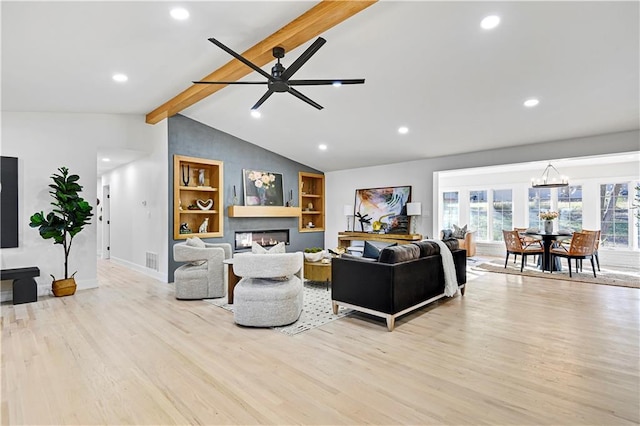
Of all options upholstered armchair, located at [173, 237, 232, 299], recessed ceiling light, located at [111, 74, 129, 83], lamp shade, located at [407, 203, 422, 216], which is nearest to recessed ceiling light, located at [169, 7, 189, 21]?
recessed ceiling light, located at [111, 74, 129, 83]

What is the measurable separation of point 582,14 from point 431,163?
452 cm

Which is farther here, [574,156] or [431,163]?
[431,163]

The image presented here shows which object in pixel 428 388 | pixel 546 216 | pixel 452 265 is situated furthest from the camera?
pixel 546 216

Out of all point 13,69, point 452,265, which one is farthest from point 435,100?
point 13,69

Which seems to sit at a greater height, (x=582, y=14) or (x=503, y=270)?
(x=582, y=14)

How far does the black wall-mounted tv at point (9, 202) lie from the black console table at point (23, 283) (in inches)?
19.0

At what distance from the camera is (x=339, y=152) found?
779 cm

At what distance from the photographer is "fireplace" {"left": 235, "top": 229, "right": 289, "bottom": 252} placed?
7406mm

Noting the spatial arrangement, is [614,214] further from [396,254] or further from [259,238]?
[259,238]

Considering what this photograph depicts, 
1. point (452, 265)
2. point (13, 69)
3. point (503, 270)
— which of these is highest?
point (13, 69)

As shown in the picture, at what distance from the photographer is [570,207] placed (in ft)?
28.6

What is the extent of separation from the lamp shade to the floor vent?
5462 mm

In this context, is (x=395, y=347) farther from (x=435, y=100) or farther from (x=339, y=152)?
(x=339, y=152)

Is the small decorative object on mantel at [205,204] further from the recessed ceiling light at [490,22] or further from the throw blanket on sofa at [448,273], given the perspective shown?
the recessed ceiling light at [490,22]
